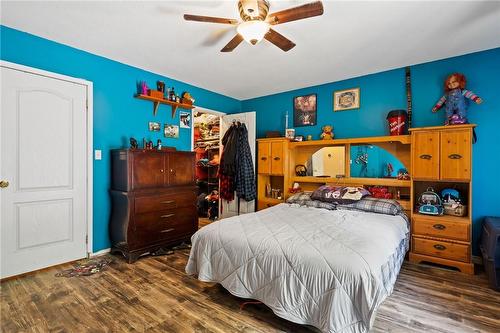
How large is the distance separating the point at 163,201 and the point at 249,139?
1939mm

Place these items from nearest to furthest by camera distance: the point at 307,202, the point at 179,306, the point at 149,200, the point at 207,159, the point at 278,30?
the point at 179,306 → the point at 278,30 → the point at 149,200 → the point at 307,202 → the point at 207,159

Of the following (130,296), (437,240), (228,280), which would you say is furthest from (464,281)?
(130,296)

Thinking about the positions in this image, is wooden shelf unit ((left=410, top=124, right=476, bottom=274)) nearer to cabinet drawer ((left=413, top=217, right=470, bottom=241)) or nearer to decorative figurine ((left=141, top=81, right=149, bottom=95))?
cabinet drawer ((left=413, top=217, right=470, bottom=241))

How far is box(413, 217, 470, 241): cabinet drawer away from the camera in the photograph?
2672 millimetres

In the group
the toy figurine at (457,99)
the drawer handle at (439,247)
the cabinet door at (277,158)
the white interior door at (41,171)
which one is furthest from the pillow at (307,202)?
the white interior door at (41,171)

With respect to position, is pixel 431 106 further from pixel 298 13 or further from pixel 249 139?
pixel 249 139

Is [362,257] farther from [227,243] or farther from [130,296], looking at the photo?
[130,296]

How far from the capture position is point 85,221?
2986mm

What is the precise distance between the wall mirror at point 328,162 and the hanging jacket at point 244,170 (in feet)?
3.48

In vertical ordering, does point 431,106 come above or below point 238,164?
above

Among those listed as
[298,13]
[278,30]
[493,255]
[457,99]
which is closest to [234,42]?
[278,30]

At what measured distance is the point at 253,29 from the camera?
191 centimetres

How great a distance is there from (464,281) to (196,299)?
2.62 metres

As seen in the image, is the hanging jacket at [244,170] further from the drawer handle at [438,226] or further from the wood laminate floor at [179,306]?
the drawer handle at [438,226]
